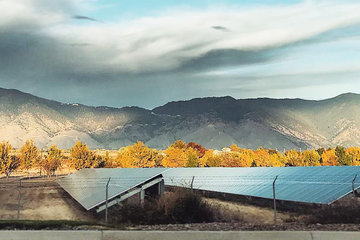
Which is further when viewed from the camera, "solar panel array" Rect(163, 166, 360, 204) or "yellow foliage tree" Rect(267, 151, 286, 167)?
"yellow foliage tree" Rect(267, 151, 286, 167)

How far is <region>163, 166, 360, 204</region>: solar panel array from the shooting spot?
845 inches

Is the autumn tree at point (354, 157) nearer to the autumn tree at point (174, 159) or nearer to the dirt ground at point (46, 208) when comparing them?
the autumn tree at point (174, 159)

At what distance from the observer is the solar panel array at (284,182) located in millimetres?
21462

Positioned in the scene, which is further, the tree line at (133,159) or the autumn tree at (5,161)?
the tree line at (133,159)

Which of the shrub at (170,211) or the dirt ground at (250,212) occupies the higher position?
the shrub at (170,211)

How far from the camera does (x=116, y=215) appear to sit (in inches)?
717

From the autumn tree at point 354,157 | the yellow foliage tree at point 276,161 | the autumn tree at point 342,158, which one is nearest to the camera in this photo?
the autumn tree at point 342,158

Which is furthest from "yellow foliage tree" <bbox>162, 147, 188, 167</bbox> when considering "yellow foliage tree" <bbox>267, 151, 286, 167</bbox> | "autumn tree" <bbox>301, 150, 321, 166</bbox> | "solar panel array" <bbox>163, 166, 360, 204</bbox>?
"solar panel array" <bbox>163, 166, 360, 204</bbox>

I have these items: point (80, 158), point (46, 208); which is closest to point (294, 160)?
point (80, 158)

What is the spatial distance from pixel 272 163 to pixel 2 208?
6779cm

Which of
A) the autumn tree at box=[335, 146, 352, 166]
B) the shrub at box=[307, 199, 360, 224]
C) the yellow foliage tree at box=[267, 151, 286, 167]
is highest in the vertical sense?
the shrub at box=[307, 199, 360, 224]

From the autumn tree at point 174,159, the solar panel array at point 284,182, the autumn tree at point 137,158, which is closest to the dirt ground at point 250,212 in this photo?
the solar panel array at point 284,182

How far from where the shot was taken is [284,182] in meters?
25.0

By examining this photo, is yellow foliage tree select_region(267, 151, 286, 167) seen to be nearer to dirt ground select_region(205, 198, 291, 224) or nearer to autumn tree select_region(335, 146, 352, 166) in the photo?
autumn tree select_region(335, 146, 352, 166)
